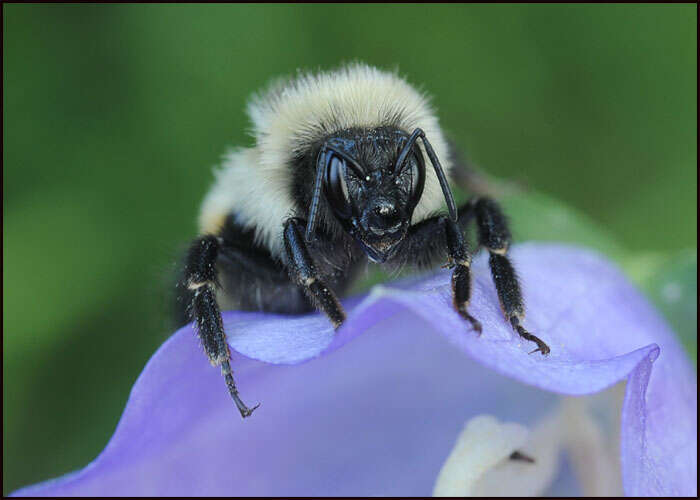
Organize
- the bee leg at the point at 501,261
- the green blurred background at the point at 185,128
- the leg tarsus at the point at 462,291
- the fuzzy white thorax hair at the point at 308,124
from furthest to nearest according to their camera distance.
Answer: the green blurred background at the point at 185,128, the fuzzy white thorax hair at the point at 308,124, the bee leg at the point at 501,261, the leg tarsus at the point at 462,291

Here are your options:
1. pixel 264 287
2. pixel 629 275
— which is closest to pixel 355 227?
pixel 264 287

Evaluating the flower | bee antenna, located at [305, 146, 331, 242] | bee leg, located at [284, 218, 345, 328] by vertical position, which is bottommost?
the flower

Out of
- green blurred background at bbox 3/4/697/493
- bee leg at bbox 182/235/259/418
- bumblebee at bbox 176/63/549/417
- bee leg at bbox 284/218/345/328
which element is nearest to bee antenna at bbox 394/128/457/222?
bumblebee at bbox 176/63/549/417

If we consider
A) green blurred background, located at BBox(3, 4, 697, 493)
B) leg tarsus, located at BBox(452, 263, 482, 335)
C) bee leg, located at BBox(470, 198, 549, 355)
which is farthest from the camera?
green blurred background, located at BBox(3, 4, 697, 493)

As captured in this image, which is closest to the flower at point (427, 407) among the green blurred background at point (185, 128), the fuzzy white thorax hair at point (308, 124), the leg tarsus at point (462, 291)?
the leg tarsus at point (462, 291)

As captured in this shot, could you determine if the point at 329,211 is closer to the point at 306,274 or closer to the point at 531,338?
the point at 306,274

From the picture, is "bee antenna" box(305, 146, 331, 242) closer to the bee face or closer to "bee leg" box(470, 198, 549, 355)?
the bee face

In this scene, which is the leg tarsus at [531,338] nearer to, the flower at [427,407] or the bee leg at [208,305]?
the flower at [427,407]

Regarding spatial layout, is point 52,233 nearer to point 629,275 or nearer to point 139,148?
point 139,148
